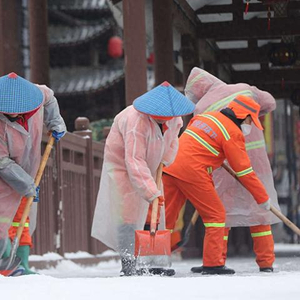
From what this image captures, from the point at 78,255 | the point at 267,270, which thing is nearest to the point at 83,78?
the point at 78,255

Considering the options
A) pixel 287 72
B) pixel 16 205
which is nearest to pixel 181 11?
pixel 287 72

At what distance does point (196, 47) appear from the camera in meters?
13.5

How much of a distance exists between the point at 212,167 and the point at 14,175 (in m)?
2.06

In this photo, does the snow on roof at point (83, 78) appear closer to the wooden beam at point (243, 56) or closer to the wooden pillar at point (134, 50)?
the wooden beam at point (243, 56)

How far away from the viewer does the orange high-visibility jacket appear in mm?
8258

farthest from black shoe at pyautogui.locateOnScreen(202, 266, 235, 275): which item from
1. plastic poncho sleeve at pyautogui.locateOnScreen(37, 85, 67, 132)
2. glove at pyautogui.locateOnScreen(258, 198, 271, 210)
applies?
plastic poncho sleeve at pyautogui.locateOnScreen(37, 85, 67, 132)

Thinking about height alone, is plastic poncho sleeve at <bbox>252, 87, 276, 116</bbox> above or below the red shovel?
above

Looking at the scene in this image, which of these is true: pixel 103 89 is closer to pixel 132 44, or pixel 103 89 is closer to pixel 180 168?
pixel 132 44

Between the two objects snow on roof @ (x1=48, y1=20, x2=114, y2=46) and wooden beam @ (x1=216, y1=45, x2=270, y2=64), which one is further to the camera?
snow on roof @ (x1=48, y1=20, x2=114, y2=46)

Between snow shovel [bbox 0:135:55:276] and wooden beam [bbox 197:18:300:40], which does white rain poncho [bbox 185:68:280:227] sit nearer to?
snow shovel [bbox 0:135:55:276]

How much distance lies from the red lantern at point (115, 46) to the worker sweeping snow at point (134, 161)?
25051 millimetres

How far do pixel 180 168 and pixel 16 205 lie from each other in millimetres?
1693

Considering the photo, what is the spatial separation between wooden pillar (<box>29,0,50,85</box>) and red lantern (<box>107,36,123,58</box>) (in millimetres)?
19601

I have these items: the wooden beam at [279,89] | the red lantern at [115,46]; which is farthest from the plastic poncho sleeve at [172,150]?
the red lantern at [115,46]
